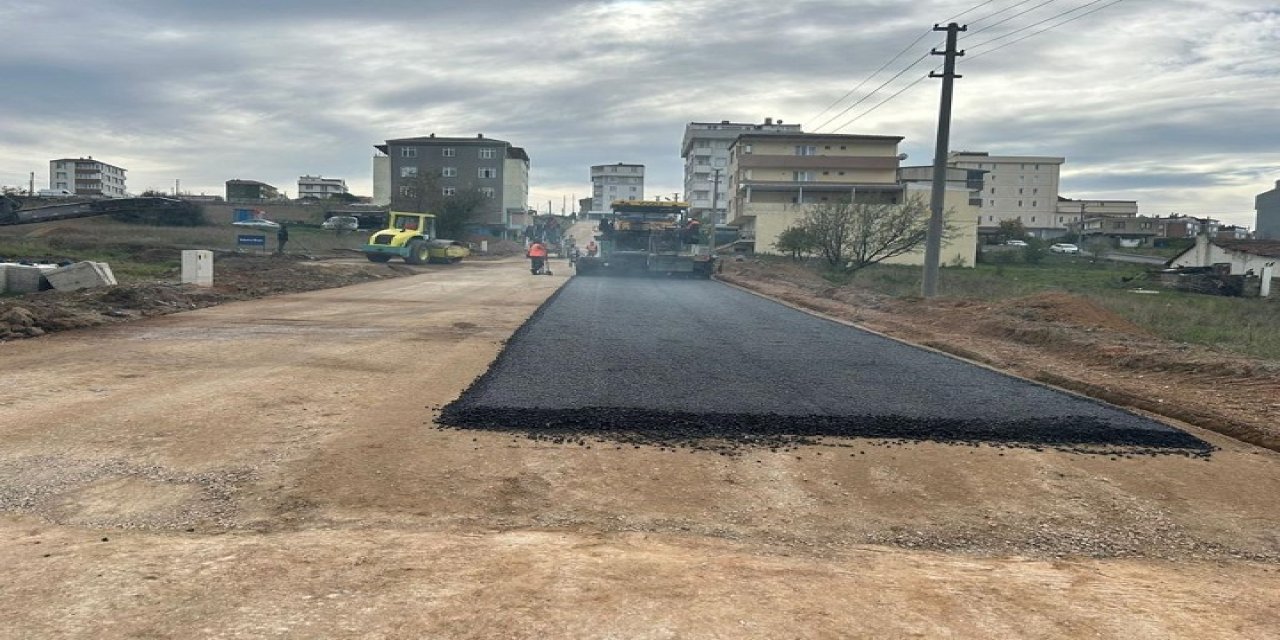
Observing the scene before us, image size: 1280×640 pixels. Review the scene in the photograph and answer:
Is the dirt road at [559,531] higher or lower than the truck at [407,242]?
lower

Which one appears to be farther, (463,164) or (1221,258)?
(463,164)

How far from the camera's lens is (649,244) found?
29.9 metres

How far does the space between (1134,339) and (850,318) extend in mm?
5932

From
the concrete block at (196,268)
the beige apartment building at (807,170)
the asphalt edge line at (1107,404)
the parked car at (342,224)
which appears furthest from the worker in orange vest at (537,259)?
the beige apartment building at (807,170)

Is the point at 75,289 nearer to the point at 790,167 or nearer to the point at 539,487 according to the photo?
the point at 539,487

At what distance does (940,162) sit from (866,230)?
12620 millimetres

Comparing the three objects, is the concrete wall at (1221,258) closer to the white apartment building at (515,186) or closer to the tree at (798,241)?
the tree at (798,241)

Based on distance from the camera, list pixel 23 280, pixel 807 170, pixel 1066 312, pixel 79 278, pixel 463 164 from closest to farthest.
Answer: pixel 1066 312
pixel 79 278
pixel 23 280
pixel 807 170
pixel 463 164

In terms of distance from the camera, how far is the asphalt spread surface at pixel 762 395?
22.4ft

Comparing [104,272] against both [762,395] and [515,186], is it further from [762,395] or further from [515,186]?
[515,186]

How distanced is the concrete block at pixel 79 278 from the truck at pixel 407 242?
1777 cm

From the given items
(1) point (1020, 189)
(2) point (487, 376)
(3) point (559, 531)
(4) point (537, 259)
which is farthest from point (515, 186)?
(3) point (559, 531)

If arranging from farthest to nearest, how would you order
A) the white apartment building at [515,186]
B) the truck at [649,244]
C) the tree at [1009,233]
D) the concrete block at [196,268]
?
1. the white apartment building at [515,186]
2. the tree at [1009,233]
3. the truck at [649,244]
4. the concrete block at [196,268]

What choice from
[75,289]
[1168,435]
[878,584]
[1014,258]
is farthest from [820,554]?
[1014,258]
